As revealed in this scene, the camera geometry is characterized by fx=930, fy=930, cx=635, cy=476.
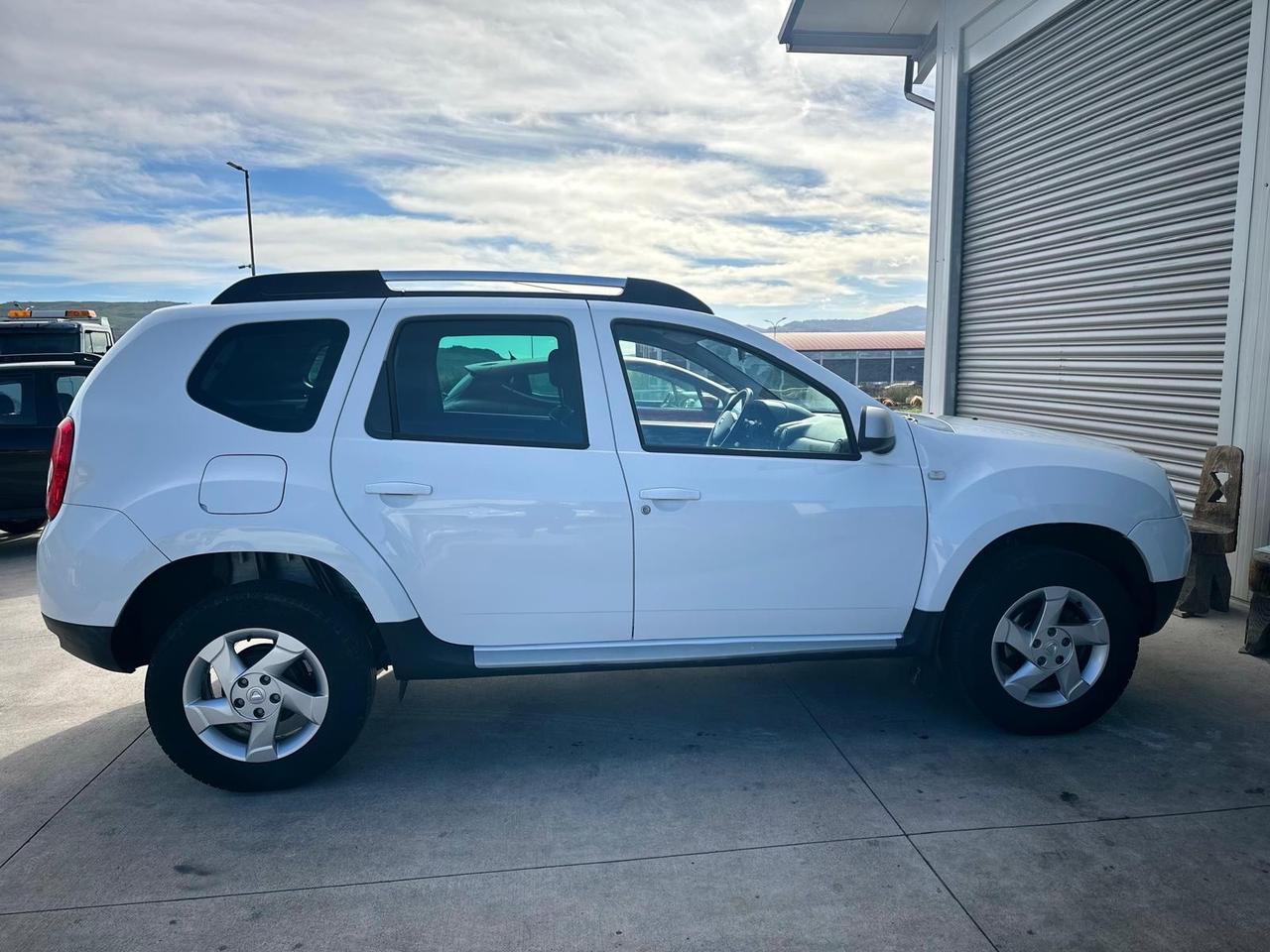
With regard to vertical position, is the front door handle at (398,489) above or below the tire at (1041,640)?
above

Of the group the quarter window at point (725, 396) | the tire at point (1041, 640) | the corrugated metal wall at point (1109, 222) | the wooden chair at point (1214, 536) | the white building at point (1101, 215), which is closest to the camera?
the quarter window at point (725, 396)

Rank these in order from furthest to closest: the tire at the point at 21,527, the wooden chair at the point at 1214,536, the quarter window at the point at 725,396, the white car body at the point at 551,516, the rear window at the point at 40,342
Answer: the rear window at the point at 40,342 < the tire at the point at 21,527 < the wooden chair at the point at 1214,536 < the quarter window at the point at 725,396 < the white car body at the point at 551,516

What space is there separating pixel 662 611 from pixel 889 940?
1.45 m

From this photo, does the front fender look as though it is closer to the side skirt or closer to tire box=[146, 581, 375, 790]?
the side skirt

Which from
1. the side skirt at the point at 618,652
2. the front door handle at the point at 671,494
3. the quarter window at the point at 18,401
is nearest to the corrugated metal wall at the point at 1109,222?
the side skirt at the point at 618,652

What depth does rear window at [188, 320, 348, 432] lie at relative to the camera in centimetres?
349

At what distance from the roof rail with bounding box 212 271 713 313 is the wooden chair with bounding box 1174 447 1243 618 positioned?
394cm

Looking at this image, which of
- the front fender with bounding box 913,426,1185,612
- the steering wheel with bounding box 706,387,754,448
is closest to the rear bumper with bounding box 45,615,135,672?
the steering wheel with bounding box 706,387,754,448

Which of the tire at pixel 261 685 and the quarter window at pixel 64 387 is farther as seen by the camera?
the quarter window at pixel 64 387

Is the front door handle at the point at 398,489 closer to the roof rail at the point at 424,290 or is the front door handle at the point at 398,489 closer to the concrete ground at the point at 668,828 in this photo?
the roof rail at the point at 424,290

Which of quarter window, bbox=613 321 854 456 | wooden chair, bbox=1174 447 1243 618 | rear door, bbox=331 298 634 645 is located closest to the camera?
rear door, bbox=331 298 634 645

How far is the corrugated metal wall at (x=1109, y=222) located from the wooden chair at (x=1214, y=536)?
541 mm

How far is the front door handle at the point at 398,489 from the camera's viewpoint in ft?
11.4

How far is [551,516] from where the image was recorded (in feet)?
11.7
